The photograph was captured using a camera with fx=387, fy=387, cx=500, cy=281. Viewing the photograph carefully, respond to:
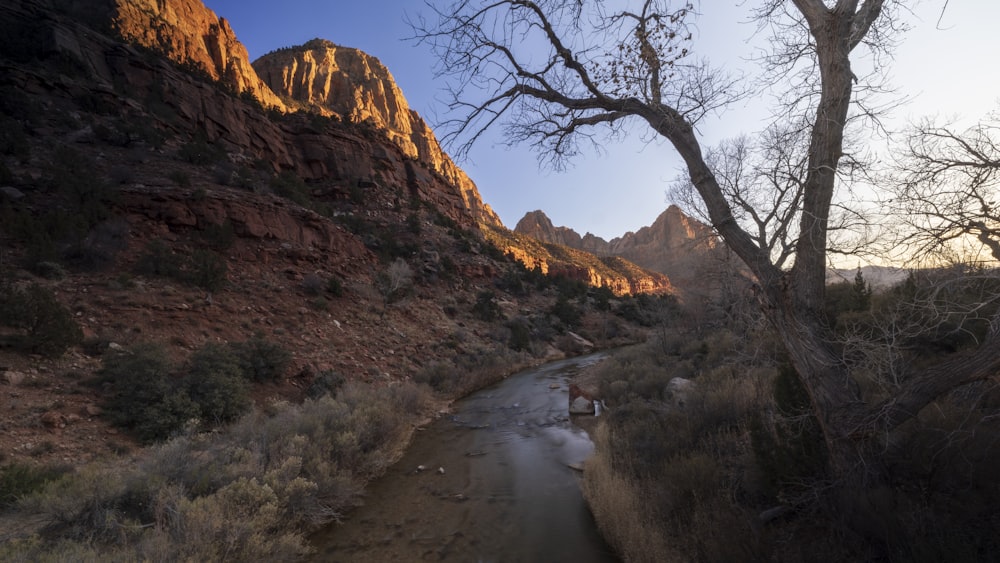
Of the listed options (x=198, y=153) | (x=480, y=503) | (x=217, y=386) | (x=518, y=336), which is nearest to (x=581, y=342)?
(x=518, y=336)

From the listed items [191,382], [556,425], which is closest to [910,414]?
[556,425]

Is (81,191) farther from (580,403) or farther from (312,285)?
(580,403)

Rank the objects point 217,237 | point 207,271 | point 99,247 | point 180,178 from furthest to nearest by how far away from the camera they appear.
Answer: point 180,178
point 217,237
point 207,271
point 99,247

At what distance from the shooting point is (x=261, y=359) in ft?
31.9

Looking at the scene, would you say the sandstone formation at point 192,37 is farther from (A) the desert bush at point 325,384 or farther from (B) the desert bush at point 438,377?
(A) the desert bush at point 325,384

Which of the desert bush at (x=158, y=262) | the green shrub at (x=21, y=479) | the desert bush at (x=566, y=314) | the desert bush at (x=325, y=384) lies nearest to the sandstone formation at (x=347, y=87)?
the desert bush at (x=566, y=314)

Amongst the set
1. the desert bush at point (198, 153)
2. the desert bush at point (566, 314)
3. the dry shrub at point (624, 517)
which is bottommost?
the dry shrub at point (624, 517)

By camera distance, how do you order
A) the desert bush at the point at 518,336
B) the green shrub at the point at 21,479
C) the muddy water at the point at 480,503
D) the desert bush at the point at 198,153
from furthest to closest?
the desert bush at the point at 518,336
the desert bush at the point at 198,153
the muddy water at the point at 480,503
the green shrub at the point at 21,479

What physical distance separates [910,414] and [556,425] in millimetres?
7731

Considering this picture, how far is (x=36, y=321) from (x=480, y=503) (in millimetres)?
9131

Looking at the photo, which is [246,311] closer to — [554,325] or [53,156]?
[53,156]

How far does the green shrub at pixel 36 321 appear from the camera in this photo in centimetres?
716

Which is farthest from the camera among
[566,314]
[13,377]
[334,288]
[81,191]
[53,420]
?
[566,314]

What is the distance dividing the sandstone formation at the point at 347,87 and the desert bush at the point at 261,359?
31.6 meters
